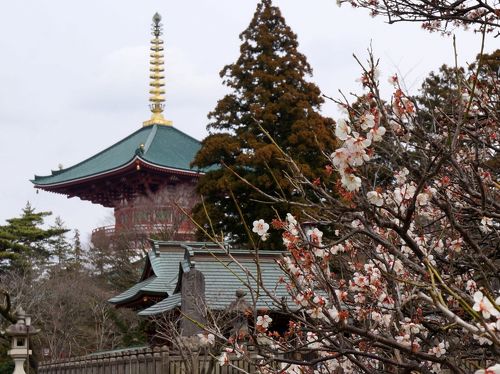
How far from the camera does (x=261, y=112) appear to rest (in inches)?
885

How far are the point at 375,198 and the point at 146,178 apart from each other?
106 feet

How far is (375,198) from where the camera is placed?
3516 millimetres

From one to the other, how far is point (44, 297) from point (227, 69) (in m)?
9.66

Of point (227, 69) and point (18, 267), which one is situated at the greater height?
point (227, 69)

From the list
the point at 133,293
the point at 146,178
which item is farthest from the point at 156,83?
the point at 133,293

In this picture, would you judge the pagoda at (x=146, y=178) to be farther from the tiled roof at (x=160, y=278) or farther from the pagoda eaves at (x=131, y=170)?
the tiled roof at (x=160, y=278)

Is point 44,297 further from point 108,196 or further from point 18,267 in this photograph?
point 108,196

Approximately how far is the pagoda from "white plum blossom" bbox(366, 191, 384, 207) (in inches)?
995

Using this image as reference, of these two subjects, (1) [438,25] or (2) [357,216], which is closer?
(2) [357,216]

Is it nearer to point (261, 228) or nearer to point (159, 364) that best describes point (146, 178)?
point (159, 364)

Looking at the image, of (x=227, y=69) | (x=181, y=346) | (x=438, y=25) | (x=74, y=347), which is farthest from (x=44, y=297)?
(x=438, y=25)

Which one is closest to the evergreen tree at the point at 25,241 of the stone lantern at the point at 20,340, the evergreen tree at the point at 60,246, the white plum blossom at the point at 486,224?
the evergreen tree at the point at 60,246

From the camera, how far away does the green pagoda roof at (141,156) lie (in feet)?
115

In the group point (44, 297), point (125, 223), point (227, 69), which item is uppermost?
point (227, 69)
